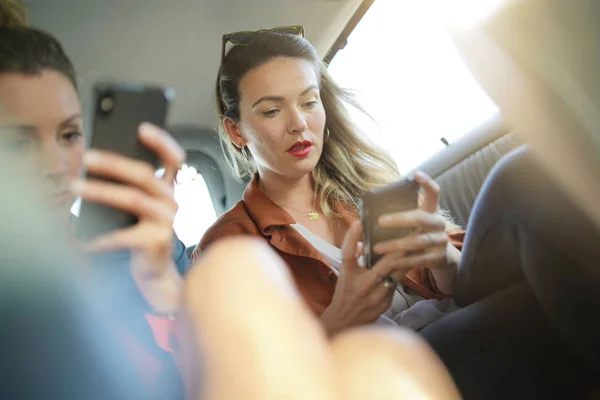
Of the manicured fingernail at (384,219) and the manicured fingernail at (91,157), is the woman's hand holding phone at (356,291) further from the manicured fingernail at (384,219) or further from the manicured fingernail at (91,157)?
the manicured fingernail at (91,157)

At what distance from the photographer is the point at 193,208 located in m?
0.60

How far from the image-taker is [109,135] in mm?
306

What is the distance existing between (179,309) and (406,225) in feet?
0.79

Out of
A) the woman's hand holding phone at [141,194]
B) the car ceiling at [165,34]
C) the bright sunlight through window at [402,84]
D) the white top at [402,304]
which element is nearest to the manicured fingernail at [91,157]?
the woman's hand holding phone at [141,194]

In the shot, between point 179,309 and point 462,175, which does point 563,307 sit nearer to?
point 179,309

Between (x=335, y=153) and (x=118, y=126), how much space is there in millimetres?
419

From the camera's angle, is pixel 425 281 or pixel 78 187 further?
pixel 425 281

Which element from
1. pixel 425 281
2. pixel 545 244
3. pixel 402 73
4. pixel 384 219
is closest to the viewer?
pixel 545 244

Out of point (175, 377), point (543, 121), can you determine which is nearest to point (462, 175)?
point (543, 121)

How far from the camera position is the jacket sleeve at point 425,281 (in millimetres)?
493

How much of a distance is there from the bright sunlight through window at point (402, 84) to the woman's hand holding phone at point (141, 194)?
1.31 ft

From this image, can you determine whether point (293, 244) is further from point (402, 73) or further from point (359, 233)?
point (402, 73)

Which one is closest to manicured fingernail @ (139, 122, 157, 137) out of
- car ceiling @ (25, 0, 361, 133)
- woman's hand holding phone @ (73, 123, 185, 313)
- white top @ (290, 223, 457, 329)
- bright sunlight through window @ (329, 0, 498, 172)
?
woman's hand holding phone @ (73, 123, 185, 313)

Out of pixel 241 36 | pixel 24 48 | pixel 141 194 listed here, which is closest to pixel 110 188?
pixel 141 194
